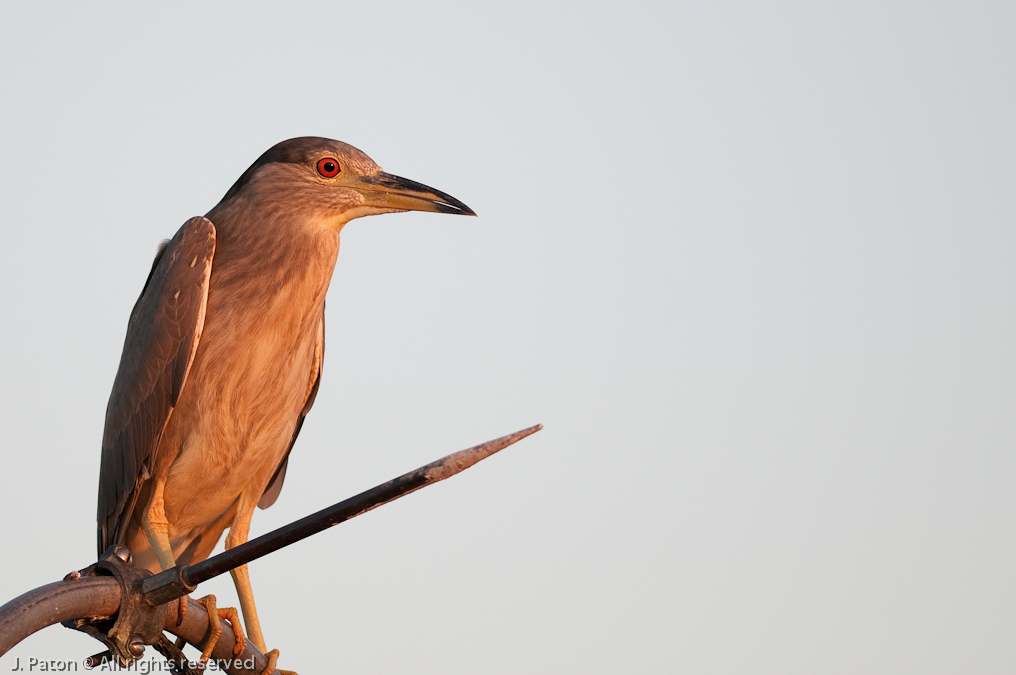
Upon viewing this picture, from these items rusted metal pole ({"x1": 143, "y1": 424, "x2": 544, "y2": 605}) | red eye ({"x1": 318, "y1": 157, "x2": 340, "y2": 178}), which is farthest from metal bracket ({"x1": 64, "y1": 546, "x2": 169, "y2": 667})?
red eye ({"x1": 318, "y1": 157, "x2": 340, "y2": 178})

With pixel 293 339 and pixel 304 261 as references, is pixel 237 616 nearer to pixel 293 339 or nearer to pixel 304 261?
pixel 293 339

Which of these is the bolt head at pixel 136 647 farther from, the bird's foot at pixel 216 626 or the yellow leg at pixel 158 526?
the yellow leg at pixel 158 526

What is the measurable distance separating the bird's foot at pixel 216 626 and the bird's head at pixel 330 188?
189 centimetres

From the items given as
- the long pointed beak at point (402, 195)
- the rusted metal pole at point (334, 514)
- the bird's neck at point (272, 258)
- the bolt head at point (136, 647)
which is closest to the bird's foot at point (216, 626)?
the bolt head at point (136, 647)

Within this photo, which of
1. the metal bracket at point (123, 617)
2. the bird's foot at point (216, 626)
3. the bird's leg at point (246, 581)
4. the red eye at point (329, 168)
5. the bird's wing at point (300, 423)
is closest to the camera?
the metal bracket at point (123, 617)

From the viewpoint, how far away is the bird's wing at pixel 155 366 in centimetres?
485

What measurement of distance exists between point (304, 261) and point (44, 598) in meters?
2.74

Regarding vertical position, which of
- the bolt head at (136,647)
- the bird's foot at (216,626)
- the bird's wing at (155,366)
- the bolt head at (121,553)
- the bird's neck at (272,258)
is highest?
the bird's neck at (272,258)

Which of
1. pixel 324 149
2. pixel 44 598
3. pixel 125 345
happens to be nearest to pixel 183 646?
pixel 44 598

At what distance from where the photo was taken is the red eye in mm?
5203

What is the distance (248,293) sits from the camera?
193 inches

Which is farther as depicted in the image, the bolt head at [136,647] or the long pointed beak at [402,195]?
the long pointed beak at [402,195]

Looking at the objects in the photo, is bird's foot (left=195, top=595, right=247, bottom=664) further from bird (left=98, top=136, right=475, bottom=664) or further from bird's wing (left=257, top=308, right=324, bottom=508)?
bird's wing (left=257, top=308, right=324, bottom=508)

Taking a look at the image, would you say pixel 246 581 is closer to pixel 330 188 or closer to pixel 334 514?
pixel 330 188
